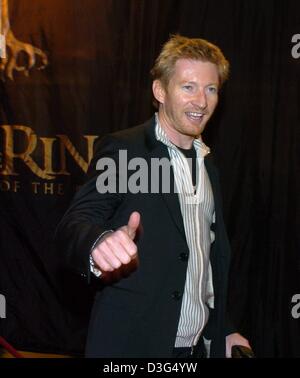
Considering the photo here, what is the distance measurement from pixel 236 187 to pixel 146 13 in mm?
1176

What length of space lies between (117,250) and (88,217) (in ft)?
1.27

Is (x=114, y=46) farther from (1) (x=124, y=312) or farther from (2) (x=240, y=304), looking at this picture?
(1) (x=124, y=312)

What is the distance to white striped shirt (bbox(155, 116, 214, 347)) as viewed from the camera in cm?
189

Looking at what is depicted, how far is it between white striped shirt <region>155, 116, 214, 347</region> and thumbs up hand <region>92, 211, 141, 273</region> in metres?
0.52

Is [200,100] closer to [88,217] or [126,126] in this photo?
[88,217]

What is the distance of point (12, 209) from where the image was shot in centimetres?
383

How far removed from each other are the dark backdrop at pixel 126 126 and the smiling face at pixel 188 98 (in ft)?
4.67

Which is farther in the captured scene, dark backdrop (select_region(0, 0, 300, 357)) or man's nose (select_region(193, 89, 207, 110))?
dark backdrop (select_region(0, 0, 300, 357))

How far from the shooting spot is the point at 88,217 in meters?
1.70

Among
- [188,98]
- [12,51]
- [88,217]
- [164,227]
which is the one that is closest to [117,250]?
[88,217]

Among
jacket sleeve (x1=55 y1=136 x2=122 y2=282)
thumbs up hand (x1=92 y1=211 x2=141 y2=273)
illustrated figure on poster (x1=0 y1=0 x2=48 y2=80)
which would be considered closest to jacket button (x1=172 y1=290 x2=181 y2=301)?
jacket sleeve (x1=55 y1=136 x2=122 y2=282)

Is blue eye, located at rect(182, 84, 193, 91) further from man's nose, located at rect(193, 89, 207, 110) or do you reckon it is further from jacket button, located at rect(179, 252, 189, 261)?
jacket button, located at rect(179, 252, 189, 261)

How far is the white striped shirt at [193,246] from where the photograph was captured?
1895 millimetres

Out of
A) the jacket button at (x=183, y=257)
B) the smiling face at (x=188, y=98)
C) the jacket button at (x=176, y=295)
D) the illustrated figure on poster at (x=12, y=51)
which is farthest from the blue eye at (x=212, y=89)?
the illustrated figure on poster at (x=12, y=51)
